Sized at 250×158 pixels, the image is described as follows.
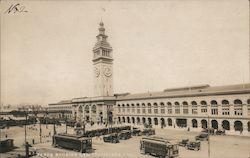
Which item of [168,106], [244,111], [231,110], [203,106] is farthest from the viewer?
[168,106]

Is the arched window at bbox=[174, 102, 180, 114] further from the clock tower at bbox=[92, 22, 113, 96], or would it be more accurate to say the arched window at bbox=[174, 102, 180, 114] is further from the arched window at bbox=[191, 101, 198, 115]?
the clock tower at bbox=[92, 22, 113, 96]

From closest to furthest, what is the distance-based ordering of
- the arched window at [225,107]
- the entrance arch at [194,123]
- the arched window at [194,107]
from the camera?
1. the arched window at [225,107]
2. the arched window at [194,107]
3. the entrance arch at [194,123]

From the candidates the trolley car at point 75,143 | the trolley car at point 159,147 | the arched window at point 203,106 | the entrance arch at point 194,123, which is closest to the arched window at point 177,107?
the entrance arch at point 194,123

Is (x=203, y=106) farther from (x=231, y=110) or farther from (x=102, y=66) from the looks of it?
(x=102, y=66)

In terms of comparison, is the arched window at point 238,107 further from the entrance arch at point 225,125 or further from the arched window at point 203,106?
the arched window at point 203,106

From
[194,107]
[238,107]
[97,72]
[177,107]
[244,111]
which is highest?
[97,72]

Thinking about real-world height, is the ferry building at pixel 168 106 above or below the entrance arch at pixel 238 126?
above

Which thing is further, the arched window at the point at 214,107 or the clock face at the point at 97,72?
the clock face at the point at 97,72

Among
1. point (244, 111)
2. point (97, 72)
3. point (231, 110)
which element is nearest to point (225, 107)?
point (231, 110)
